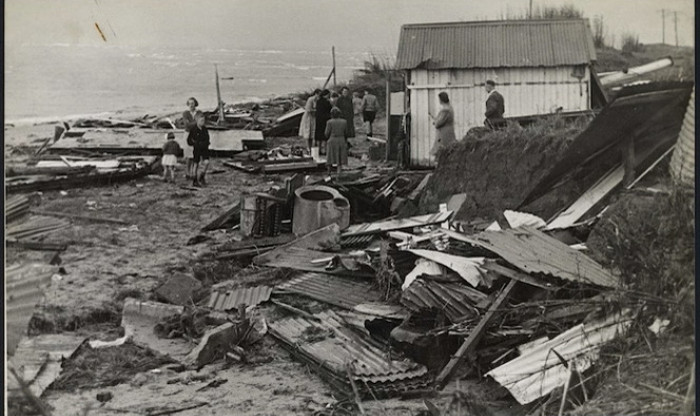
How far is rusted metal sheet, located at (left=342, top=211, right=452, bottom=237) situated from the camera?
10188mm

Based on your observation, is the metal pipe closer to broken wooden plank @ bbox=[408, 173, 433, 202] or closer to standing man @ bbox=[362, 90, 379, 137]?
broken wooden plank @ bbox=[408, 173, 433, 202]

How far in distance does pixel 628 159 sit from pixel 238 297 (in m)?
4.23

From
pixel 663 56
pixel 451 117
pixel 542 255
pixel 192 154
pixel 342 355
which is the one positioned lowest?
pixel 342 355

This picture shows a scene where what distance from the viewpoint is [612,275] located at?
7.72 metres

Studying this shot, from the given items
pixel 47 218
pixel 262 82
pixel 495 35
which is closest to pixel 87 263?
pixel 47 218

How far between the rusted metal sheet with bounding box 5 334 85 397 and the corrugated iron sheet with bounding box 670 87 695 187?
5.71m

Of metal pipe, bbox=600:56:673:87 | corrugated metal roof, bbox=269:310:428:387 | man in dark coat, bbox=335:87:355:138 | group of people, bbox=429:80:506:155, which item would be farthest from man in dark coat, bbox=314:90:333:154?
corrugated metal roof, bbox=269:310:428:387

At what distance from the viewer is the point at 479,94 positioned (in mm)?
11539

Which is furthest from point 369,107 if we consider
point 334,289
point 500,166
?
point 334,289

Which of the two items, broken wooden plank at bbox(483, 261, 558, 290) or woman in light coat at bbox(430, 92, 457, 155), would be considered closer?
broken wooden plank at bbox(483, 261, 558, 290)

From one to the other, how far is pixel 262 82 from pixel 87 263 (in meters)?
2.63

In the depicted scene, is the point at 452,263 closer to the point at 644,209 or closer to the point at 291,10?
the point at 644,209

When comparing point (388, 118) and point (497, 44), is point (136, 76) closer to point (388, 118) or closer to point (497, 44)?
point (497, 44)

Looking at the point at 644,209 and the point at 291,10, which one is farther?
the point at 291,10
